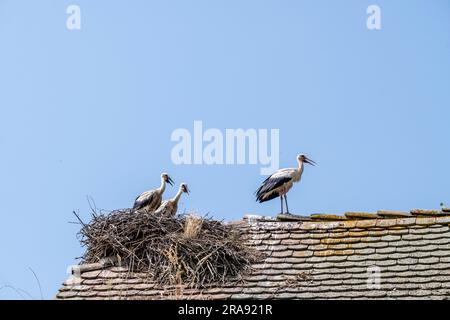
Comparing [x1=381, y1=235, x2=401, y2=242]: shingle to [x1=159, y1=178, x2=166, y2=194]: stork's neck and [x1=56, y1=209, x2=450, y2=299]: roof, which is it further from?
[x1=159, y1=178, x2=166, y2=194]: stork's neck

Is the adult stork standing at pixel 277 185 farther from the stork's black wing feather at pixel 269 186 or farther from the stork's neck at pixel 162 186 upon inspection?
the stork's neck at pixel 162 186

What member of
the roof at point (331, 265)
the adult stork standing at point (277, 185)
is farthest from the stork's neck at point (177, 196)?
the roof at point (331, 265)

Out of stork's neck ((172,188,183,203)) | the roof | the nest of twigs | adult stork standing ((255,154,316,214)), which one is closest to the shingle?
the roof

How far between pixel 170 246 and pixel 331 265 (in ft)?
7.34

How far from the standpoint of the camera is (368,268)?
1719 centimetres

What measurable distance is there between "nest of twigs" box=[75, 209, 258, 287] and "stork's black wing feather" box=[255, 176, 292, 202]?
3.13 m

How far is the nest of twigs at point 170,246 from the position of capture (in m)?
17.6

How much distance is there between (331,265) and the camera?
1742 cm

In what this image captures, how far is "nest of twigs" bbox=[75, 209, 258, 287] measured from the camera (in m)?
17.6

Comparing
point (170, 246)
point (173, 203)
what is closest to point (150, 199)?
point (173, 203)

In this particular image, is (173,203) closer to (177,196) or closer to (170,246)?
(177,196)

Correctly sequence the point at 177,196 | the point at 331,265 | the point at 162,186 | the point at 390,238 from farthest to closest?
the point at 162,186
the point at 177,196
the point at 390,238
the point at 331,265
